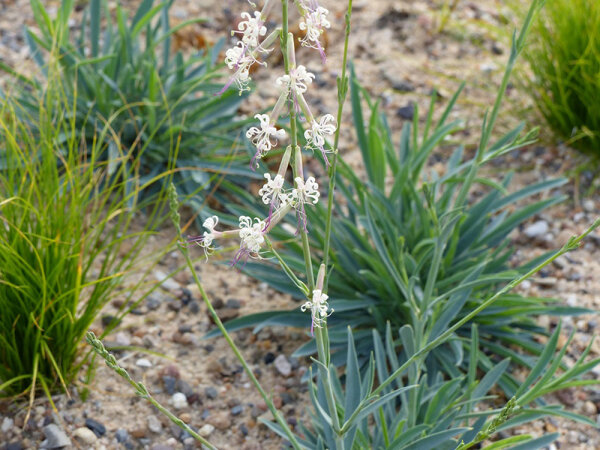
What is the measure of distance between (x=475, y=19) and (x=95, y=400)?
3.13m

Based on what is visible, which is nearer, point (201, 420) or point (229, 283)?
point (201, 420)

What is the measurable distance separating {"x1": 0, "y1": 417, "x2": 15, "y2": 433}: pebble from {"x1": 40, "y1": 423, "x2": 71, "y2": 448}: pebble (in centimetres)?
11

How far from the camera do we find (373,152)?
3.02 metres

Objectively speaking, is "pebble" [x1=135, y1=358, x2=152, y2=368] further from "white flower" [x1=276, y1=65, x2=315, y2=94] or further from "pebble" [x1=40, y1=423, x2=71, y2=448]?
"white flower" [x1=276, y1=65, x2=315, y2=94]

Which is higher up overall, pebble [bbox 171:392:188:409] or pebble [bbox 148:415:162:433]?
pebble [bbox 171:392:188:409]

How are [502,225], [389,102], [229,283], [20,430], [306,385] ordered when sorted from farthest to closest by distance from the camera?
[389,102] < [229,283] < [502,225] < [306,385] < [20,430]

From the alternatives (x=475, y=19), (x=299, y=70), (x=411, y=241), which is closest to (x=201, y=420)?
(x=411, y=241)

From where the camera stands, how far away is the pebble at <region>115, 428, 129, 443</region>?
2.44 m

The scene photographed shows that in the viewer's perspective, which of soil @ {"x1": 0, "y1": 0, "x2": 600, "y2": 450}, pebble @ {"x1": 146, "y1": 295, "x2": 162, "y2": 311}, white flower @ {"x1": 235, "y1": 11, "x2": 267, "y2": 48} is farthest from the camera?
pebble @ {"x1": 146, "y1": 295, "x2": 162, "y2": 311}

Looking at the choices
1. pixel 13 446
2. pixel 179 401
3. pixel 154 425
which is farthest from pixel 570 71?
pixel 13 446

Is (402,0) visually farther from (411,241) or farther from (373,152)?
(411,241)

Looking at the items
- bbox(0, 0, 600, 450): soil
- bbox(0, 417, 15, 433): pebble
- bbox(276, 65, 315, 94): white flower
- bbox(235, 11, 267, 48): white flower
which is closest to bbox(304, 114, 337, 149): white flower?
bbox(276, 65, 315, 94): white flower

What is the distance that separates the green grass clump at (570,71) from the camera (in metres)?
3.40

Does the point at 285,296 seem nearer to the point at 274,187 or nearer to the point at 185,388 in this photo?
the point at 185,388
